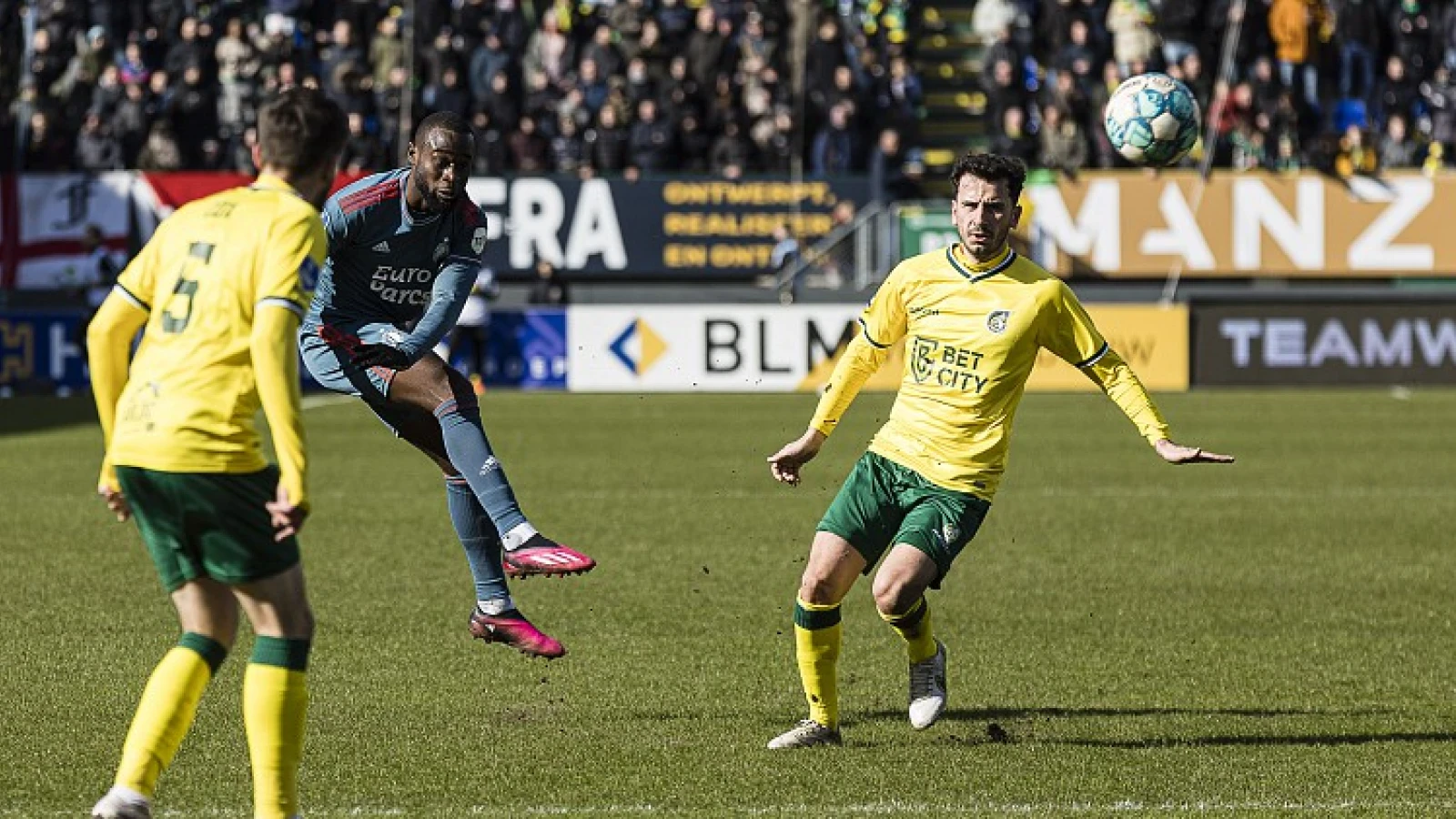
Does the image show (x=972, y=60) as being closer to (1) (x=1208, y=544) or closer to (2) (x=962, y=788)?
(1) (x=1208, y=544)

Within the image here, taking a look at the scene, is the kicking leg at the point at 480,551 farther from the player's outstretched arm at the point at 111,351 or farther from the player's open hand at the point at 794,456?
the player's outstretched arm at the point at 111,351

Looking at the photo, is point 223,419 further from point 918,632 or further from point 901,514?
point 918,632

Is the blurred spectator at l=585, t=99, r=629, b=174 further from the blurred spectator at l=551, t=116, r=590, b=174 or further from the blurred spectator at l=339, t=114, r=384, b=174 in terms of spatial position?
the blurred spectator at l=339, t=114, r=384, b=174

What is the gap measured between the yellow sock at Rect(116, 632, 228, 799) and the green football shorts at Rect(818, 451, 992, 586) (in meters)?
2.70

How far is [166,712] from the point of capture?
6.14 metres

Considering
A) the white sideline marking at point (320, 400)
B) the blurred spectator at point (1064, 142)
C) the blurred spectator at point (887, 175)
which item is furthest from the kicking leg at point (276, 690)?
the blurred spectator at point (1064, 142)

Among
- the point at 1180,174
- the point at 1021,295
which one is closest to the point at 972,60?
the point at 1180,174

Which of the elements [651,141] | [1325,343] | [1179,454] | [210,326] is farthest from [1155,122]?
[651,141]

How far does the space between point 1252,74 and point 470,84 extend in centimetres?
1080

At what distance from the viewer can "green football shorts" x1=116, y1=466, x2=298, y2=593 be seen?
6.00 meters

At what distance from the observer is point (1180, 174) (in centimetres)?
3098

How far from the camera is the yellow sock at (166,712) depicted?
19.9 ft

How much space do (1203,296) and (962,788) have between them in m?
23.6

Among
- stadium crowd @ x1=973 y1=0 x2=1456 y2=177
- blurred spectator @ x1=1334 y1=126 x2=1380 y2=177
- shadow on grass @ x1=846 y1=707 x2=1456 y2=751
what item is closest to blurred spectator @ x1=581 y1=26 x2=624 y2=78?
stadium crowd @ x1=973 y1=0 x2=1456 y2=177
